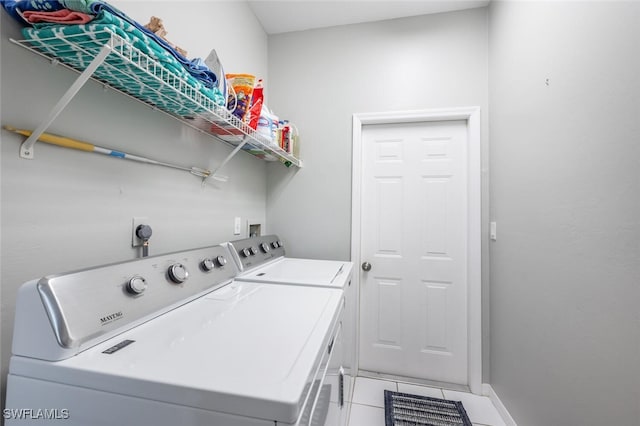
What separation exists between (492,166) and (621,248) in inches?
45.0

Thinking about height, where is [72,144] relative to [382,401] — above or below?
above

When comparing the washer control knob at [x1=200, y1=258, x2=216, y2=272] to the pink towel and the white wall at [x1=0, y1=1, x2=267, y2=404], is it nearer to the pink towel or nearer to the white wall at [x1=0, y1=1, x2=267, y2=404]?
the white wall at [x1=0, y1=1, x2=267, y2=404]

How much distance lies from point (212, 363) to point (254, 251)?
988mm

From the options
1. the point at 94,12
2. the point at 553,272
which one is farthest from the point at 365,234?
the point at 94,12

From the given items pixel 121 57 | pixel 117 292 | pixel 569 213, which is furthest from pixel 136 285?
pixel 569 213

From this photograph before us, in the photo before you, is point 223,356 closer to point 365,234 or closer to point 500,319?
point 365,234

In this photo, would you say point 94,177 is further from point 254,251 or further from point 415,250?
point 415,250

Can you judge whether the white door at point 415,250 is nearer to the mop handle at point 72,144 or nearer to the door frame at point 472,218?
the door frame at point 472,218

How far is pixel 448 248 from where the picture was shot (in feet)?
6.70

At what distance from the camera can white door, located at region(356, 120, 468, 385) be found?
2.03m

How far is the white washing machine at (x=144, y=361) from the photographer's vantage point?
508 mm

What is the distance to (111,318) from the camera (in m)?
0.67

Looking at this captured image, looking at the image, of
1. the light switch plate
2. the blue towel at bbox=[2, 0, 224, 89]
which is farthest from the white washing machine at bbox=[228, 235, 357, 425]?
the blue towel at bbox=[2, 0, 224, 89]

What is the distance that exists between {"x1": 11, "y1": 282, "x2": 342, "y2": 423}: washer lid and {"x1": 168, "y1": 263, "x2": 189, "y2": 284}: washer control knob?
111mm
